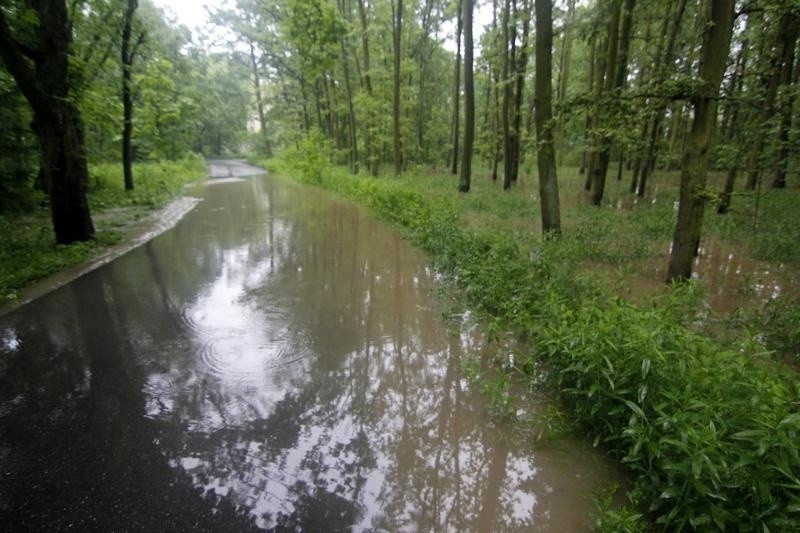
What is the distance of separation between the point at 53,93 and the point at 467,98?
1200 centimetres

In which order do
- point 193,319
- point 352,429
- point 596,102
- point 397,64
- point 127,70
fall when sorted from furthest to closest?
point 397,64, point 127,70, point 596,102, point 193,319, point 352,429

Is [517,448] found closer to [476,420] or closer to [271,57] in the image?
[476,420]

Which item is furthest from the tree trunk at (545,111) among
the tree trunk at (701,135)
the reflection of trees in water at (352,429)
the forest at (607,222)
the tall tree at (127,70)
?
the tall tree at (127,70)

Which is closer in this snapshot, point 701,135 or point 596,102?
point 701,135

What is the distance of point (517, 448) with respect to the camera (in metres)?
3.37

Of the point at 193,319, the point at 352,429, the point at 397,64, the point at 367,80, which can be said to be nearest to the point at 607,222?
the point at 352,429

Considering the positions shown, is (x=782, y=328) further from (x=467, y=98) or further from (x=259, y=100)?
(x=259, y=100)

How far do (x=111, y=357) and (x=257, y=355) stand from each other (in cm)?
168

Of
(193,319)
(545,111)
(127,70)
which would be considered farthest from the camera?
(127,70)

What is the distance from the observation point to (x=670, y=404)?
111 inches

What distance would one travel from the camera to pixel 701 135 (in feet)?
17.4

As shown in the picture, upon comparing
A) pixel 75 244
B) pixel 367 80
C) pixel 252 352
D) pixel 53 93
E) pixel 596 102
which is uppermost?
pixel 367 80

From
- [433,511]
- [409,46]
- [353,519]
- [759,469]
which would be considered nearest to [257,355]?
[353,519]

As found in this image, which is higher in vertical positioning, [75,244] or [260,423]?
[75,244]
